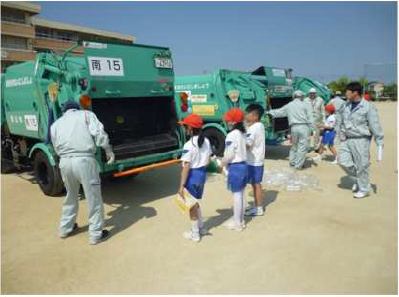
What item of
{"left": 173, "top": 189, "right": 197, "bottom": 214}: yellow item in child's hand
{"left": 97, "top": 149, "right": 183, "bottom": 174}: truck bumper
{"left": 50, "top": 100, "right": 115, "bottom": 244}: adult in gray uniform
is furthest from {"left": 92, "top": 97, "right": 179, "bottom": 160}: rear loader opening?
{"left": 173, "top": 189, "right": 197, "bottom": 214}: yellow item in child's hand

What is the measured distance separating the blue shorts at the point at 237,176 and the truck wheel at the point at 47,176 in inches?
108

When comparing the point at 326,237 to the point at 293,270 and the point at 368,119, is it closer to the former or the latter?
the point at 293,270

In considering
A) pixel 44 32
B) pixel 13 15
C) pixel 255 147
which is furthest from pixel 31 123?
pixel 44 32

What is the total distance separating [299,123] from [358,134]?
6.65 feet

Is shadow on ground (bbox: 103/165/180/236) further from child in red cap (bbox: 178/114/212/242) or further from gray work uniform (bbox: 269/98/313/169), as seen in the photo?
gray work uniform (bbox: 269/98/313/169)

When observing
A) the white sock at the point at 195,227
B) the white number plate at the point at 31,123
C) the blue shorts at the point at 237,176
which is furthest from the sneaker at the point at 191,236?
the white number plate at the point at 31,123

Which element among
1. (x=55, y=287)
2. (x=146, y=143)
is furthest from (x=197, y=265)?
(x=146, y=143)

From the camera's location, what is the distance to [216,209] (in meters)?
4.60

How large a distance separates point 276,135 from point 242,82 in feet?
→ 5.16

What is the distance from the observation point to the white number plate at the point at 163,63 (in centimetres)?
510

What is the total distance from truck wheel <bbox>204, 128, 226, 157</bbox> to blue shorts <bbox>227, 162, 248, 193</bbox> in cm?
408

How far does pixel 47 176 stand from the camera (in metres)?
5.31

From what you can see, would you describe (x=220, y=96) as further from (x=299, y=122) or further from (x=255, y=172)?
(x=255, y=172)

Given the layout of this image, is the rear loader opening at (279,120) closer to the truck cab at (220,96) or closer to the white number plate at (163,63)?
the truck cab at (220,96)
